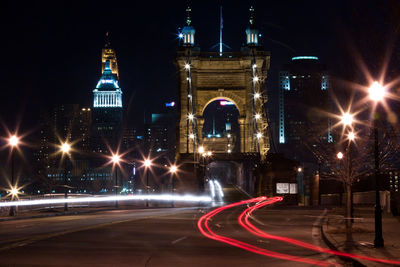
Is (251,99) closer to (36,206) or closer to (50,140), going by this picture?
(36,206)

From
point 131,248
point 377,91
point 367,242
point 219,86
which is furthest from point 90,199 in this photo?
point 219,86

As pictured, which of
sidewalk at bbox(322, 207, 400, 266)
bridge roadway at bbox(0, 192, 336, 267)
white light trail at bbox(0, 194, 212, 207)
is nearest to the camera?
bridge roadway at bbox(0, 192, 336, 267)

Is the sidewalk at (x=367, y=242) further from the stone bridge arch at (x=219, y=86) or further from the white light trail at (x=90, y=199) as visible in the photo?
the stone bridge arch at (x=219, y=86)

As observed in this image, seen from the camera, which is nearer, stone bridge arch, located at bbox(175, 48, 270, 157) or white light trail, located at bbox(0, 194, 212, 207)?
white light trail, located at bbox(0, 194, 212, 207)

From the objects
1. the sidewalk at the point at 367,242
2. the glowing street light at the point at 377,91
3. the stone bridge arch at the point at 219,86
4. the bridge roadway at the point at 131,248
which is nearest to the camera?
the bridge roadway at the point at 131,248

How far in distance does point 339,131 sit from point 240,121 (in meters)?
60.4

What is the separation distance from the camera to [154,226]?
2256 centimetres

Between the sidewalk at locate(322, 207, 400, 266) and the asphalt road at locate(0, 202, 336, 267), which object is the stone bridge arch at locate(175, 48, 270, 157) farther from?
the asphalt road at locate(0, 202, 336, 267)

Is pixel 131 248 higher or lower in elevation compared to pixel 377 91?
lower

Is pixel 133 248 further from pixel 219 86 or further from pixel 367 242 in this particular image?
pixel 219 86

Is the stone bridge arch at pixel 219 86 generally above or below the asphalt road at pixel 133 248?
above

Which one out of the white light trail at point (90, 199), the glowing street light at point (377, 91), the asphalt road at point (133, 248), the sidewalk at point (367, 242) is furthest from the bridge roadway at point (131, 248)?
the white light trail at point (90, 199)

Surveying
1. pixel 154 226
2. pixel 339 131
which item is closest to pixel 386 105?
pixel 154 226

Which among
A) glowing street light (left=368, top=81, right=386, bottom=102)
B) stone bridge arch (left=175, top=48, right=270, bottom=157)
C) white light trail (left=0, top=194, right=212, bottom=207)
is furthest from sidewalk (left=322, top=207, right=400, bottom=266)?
stone bridge arch (left=175, top=48, right=270, bottom=157)
